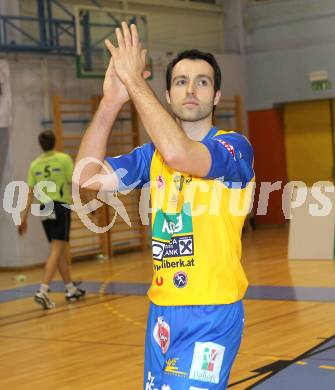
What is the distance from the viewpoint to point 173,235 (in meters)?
3.19

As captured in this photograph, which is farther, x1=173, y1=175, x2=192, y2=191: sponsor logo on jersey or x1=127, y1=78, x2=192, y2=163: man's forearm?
x1=173, y1=175, x2=192, y2=191: sponsor logo on jersey

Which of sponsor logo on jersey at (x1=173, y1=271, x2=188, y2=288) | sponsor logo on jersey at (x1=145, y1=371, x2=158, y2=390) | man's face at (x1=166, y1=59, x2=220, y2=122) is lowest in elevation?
sponsor logo on jersey at (x1=145, y1=371, x2=158, y2=390)

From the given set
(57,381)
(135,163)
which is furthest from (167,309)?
(57,381)

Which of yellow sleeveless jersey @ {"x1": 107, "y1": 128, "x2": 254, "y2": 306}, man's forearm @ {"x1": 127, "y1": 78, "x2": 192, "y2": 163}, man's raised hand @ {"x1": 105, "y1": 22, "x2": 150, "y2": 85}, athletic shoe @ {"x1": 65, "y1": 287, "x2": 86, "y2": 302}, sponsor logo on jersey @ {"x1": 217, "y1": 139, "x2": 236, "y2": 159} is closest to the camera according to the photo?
man's forearm @ {"x1": 127, "y1": 78, "x2": 192, "y2": 163}

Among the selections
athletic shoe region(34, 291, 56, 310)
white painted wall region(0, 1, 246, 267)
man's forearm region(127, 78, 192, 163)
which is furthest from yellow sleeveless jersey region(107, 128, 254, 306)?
white painted wall region(0, 1, 246, 267)

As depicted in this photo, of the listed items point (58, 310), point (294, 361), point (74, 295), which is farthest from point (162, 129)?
point (74, 295)

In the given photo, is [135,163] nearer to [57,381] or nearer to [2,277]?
[57,381]

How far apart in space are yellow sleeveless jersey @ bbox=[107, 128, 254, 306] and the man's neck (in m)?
0.03

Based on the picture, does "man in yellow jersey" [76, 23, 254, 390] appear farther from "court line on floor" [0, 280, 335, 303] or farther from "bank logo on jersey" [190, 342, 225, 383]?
"court line on floor" [0, 280, 335, 303]

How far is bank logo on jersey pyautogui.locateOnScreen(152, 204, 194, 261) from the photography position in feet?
10.4

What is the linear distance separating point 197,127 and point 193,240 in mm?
438

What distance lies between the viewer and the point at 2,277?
13.2 meters

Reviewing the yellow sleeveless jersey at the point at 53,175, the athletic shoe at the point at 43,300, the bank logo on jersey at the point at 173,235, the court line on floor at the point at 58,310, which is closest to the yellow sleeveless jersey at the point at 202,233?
the bank logo on jersey at the point at 173,235

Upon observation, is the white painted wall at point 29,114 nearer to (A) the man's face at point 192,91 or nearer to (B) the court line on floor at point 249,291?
(B) the court line on floor at point 249,291
